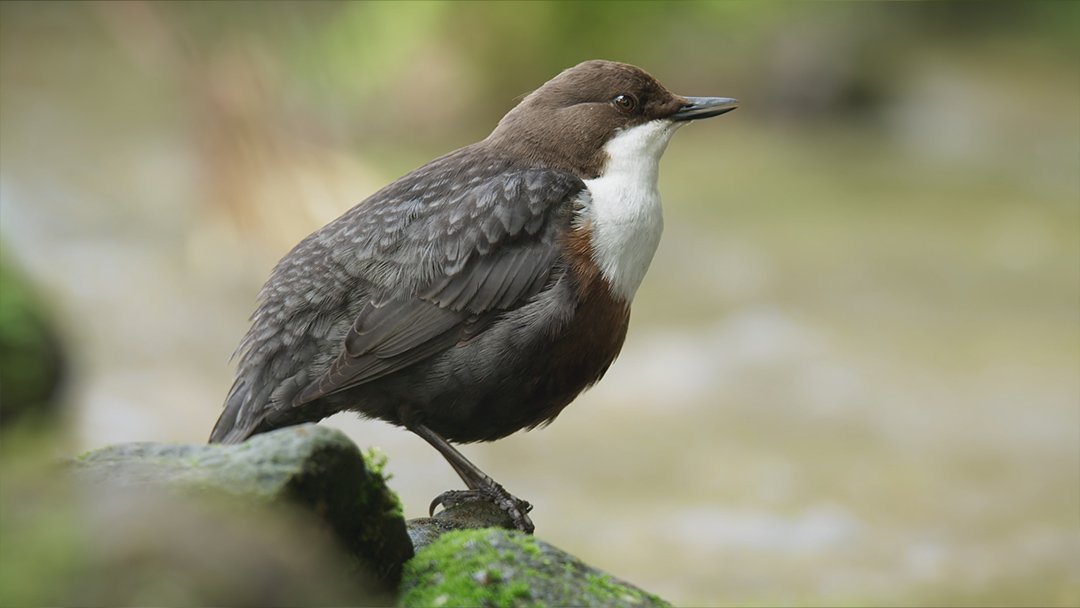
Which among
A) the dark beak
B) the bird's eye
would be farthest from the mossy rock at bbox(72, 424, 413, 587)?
the dark beak

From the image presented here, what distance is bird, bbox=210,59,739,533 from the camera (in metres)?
3.97

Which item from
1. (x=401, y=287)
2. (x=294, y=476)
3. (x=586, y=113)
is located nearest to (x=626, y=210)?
(x=586, y=113)

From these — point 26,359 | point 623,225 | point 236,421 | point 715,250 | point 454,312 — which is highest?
point 715,250

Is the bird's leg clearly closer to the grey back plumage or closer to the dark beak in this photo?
the grey back plumage

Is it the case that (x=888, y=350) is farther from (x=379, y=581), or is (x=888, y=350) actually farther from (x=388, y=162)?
(x=379, y=581)

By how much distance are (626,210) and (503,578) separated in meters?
1.54

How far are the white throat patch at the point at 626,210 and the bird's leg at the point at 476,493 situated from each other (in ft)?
2.40

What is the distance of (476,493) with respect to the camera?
13.4ft

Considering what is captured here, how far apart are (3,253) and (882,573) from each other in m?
6.00

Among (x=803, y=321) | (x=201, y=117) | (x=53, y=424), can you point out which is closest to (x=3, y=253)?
(x=53, y=424)

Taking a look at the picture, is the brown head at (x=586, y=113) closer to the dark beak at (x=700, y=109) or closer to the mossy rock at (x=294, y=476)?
the dark beak at (x=700, y=109)

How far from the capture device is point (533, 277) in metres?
4.02

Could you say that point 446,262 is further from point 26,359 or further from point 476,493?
point 26,359

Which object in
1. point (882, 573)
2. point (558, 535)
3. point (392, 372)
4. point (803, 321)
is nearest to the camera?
point (392, 372)
